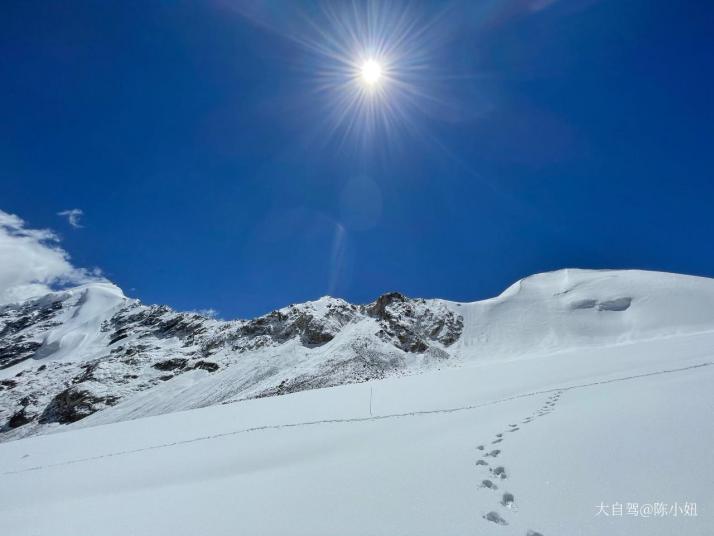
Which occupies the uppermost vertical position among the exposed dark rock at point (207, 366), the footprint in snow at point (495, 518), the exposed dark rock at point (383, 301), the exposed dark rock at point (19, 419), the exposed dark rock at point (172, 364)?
the exposed dark rock at point (383, 301)

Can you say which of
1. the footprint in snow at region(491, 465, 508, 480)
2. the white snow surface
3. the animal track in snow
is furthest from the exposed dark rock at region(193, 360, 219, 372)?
the white snow surface

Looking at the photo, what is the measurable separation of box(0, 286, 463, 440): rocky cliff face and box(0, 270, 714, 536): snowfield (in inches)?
1146

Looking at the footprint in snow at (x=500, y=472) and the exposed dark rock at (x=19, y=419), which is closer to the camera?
the footprint in snow at (x=500, y=472)

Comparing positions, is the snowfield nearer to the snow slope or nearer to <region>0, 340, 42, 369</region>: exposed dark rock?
the snow slope

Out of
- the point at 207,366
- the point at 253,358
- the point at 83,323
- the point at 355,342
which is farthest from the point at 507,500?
the point at 83,323

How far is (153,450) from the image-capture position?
26.0 ft

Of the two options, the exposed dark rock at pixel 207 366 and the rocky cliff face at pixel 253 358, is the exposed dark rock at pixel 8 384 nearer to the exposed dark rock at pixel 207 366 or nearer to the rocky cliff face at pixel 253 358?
the rocky cliff face at pixel 253 358

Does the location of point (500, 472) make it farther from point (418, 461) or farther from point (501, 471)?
point (418, 461)

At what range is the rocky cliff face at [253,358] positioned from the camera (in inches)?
1709

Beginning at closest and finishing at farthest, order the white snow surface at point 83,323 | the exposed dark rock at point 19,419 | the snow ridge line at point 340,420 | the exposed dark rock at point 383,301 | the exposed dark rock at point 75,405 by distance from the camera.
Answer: the snow ridge line at point 340,420, the exposed dark rock at point 75,405, the exposed dark rock at point 19,419, the exposed dark rock at point 383,301, the white snow surface at point 83,323

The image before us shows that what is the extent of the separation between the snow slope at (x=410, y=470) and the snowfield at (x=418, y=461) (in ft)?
0.08

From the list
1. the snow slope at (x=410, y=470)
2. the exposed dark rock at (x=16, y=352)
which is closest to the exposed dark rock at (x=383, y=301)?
the snow slope at (x=410, y=470)

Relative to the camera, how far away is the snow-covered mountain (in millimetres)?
42688

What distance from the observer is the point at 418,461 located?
5109 millimetres
